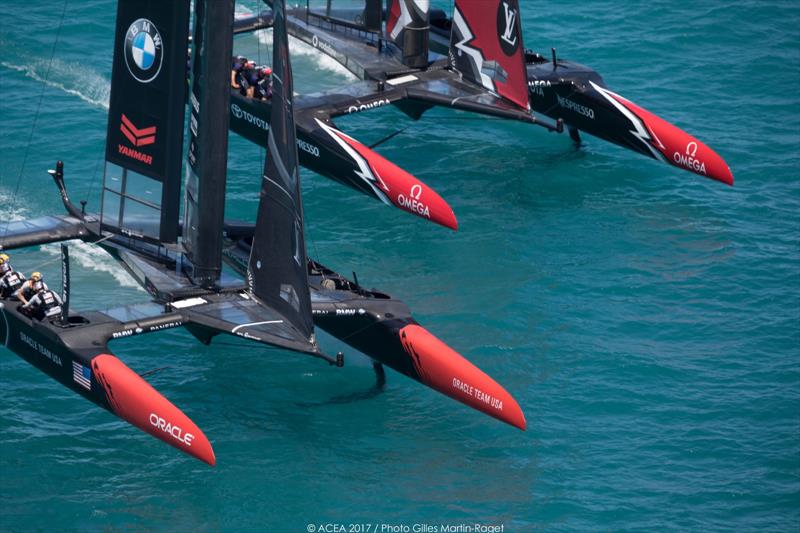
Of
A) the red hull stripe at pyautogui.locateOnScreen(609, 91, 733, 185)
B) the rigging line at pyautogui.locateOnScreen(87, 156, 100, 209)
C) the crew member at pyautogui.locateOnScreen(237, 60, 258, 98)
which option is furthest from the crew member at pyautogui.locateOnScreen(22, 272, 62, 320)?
the red hull stripe at pyautogui.locateOnScreen(609, 91, 733, 185)

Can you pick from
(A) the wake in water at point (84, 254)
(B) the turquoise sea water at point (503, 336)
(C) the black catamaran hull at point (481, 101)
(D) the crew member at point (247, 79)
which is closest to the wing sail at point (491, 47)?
(C) the black catamaran hull at point (481, 101)

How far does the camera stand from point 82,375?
24.0 metres

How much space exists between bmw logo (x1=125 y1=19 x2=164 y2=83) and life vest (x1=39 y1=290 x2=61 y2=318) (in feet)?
13.4

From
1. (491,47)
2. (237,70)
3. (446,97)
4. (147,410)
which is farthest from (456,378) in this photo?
(237,70)

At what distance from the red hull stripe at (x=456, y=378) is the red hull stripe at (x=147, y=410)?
429 centimetres

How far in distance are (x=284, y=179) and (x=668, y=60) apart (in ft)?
61.7

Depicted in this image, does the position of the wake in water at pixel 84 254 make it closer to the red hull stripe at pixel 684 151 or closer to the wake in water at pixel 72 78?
the wake in water at pixel 72 78

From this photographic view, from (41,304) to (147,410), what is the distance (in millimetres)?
3243

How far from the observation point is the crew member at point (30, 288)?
25375 mm

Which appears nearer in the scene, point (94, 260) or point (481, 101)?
point (94, 260)

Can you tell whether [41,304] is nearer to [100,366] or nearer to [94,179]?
[100,366]

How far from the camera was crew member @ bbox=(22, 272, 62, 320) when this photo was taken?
25141mm

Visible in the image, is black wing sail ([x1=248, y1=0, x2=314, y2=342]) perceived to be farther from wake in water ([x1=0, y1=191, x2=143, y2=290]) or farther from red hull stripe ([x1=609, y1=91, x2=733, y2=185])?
red hull stripe ([x1=609, y1=91, x2=733, y2=185])

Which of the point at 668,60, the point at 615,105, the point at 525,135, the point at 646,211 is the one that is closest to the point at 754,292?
the point at 646,211
